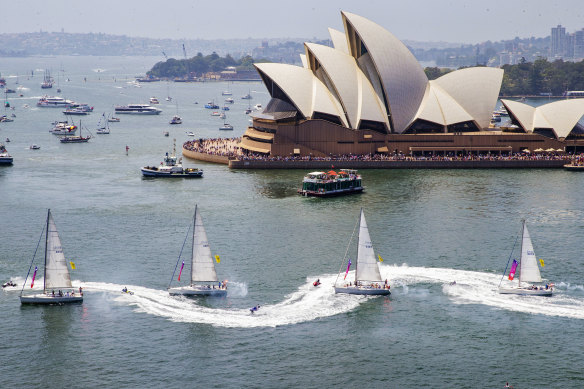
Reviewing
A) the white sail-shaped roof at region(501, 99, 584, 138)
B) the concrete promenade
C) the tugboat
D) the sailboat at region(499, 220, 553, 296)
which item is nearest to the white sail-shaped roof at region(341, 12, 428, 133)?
the concrete promenade

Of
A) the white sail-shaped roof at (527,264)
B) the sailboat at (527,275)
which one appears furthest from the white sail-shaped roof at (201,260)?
the white sail-shaped roof at (527,264)

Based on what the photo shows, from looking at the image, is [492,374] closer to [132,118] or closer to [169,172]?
[169,172]

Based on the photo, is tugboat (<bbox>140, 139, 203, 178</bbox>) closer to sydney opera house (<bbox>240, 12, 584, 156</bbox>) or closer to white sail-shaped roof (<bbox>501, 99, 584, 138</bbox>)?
sydney opera house (<bbox>240, 12, 584, 156</bbox>)

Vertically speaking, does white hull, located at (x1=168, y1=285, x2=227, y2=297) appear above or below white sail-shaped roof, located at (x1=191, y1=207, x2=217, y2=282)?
below

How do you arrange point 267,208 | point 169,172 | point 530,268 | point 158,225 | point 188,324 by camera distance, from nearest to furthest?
point 188,324
point 530,268
point 158,225
point 267,208
point 169,172

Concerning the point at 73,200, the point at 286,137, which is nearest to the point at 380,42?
the point at 286,137

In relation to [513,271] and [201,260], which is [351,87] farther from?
[201,260]

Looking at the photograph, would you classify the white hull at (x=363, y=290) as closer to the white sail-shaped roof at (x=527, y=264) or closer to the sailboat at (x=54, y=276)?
the white sail-shaped roof at (x=527, y=264)
